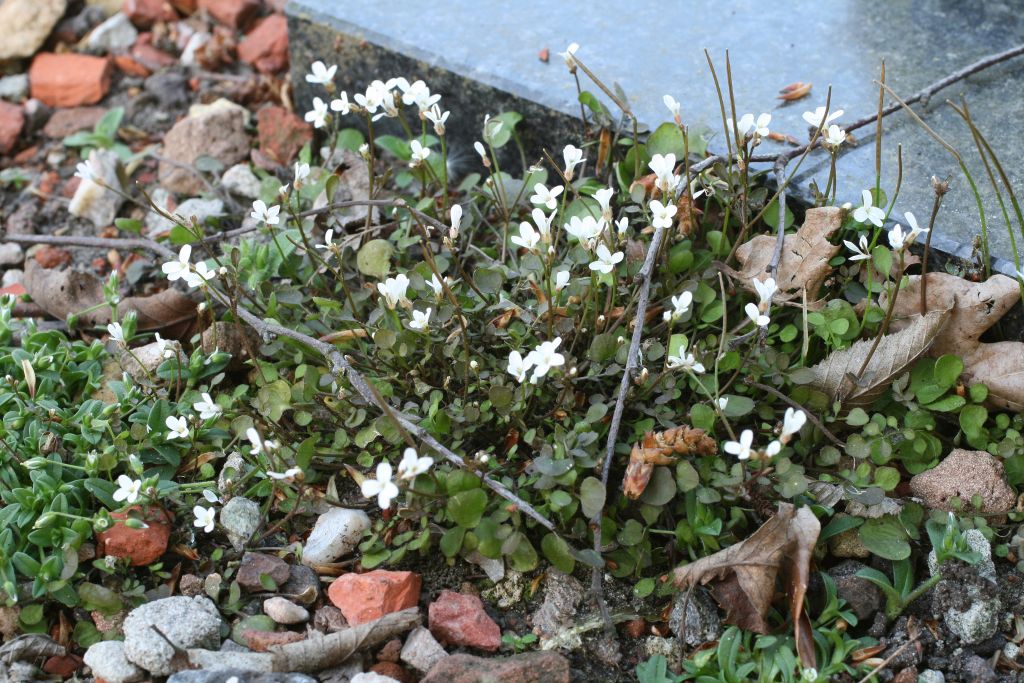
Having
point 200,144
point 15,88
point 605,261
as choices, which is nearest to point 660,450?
point 605,261

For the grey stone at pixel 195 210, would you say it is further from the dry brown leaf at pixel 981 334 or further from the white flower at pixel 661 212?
the dry brown leaf at pixel 981 334

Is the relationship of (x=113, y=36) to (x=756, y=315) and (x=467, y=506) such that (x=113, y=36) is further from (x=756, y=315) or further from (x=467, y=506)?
(x=756, y=315)

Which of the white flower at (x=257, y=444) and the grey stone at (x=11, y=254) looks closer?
the white flower at (x=257, y=444)

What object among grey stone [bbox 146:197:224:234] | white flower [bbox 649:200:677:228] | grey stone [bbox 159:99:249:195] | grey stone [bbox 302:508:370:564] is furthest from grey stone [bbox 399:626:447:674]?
grey stone [bbox 159:99:249:195]

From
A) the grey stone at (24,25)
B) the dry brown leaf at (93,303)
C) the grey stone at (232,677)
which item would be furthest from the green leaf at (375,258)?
the grey stone at (24,25)

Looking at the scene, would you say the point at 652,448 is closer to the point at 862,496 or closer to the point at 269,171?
the point at 862,496

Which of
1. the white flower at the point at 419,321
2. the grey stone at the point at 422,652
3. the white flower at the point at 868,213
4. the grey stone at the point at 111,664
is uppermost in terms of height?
the white flower at the point at 868,213

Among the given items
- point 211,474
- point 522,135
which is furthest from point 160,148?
point 211,474
